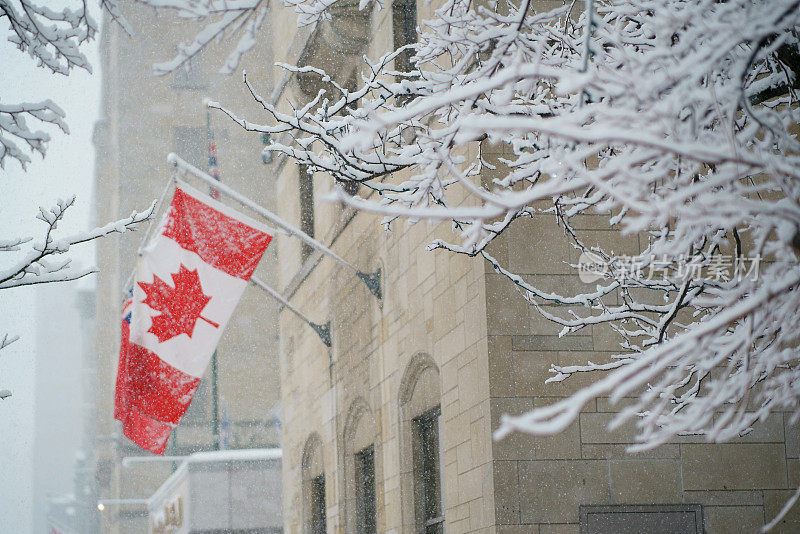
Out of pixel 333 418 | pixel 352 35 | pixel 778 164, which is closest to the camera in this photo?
pixel 778 164

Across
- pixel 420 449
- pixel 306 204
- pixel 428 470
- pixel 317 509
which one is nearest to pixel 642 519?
pixel 428 470

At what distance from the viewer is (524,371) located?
982 cm

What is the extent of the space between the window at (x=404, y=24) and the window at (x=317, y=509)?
7748mm

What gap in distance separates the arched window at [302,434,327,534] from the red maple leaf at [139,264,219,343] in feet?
18.3

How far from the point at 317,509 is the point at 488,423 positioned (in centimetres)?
889

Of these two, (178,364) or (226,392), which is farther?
(226,392)

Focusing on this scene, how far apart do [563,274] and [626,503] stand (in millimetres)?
2144

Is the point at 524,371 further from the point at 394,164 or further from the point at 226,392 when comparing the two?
the point at 226,392

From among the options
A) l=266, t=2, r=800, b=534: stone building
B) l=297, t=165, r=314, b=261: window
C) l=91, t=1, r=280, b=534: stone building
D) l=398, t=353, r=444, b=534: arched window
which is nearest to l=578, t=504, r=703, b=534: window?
l=266, t=2, r=800, b=534: stone building

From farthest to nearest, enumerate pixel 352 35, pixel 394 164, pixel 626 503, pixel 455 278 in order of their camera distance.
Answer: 1. pixel 352 35
2. pixel 455 278
3. pixel 626 503
4. pixel 394 164

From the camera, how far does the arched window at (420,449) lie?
11.8m

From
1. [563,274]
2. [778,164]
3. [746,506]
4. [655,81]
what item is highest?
[563,274]

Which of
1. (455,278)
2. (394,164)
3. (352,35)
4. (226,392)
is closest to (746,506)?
(455,278)

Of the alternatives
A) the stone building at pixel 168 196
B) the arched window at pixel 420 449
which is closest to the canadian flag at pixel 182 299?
the arched window at pixel 420 449
